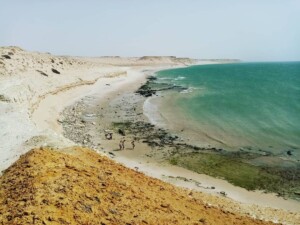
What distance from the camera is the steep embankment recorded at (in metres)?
11.3

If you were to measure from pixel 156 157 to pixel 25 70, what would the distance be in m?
38.4

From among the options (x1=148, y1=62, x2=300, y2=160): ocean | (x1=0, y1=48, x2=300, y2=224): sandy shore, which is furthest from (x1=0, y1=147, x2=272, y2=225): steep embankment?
(x1=148, y1=62, x2=300, y2=160): ocean

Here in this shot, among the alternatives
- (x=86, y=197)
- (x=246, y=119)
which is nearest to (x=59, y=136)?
(x=86, y=197)

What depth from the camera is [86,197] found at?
1262 cm

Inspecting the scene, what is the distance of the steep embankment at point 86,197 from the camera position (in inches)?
445

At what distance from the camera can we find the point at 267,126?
144 feet

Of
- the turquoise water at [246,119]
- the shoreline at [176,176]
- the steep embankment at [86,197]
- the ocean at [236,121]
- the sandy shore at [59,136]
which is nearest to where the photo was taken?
the steep embankment at [86,197]

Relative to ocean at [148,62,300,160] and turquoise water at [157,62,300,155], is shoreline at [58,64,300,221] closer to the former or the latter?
ocean at [148,62,300,160]

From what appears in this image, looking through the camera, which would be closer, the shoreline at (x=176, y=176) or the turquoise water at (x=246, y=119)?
the shoreline at (x=176, y=176)

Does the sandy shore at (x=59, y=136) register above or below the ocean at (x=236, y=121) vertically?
above

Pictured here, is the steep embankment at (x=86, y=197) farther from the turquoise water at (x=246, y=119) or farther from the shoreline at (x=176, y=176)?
the turquoise water at (x=246, y=119)

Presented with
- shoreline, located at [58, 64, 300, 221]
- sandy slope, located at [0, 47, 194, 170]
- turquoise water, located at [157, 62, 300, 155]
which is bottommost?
turquoise water, located at [157, 62, 300, 155]

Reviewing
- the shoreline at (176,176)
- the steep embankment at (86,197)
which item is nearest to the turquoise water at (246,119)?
the shoreline at (176,176)

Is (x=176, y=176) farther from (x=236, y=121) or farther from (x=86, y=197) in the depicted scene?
(x=236, y=121)
